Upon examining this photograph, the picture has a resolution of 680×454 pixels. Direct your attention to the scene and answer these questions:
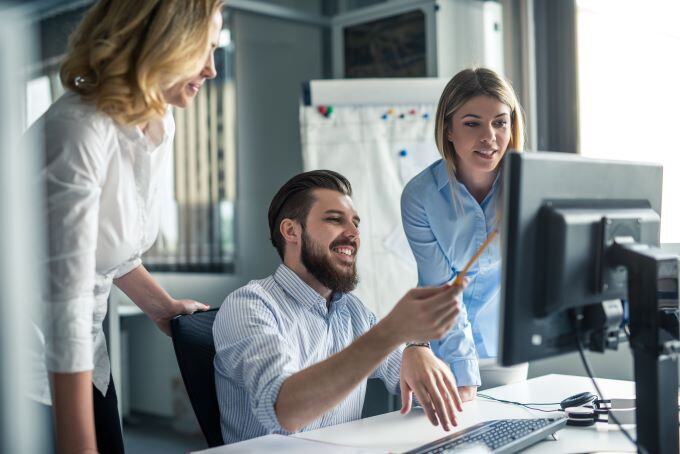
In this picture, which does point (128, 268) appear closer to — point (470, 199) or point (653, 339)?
point (470, 199)

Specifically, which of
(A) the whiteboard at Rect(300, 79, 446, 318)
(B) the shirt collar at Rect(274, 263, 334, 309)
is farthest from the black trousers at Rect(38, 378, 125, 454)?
(A) the whiteboard at Rect(300, 79, 446, 318)

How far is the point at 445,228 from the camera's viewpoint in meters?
1.83

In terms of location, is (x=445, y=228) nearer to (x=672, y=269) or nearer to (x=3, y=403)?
(x=672, y=269)

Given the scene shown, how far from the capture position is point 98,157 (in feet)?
3.45

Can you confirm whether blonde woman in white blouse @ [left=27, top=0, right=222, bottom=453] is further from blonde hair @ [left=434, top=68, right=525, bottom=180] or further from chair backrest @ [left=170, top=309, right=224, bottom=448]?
blonde hair @ [left=434, top=68, right=525, bottom=180]

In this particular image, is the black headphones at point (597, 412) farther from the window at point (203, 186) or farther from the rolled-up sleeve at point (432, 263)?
the window at point (203, 186)

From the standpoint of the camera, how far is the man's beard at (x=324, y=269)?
1.58 m

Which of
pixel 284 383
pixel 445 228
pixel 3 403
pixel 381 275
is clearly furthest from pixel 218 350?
pixel 381 275

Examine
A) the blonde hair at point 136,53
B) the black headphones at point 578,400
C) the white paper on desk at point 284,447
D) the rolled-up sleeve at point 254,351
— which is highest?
the blonde hair at point 136,53

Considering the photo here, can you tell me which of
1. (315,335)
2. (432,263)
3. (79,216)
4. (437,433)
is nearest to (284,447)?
(437,433)

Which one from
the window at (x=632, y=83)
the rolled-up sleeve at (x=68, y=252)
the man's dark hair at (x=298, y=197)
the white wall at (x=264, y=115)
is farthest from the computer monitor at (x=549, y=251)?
the white wall at (x=264, y=115)

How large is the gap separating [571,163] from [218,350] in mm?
749

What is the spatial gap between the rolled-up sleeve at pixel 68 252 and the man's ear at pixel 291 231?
65 centimetres

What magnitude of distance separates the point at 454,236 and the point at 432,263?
0.09 metres
